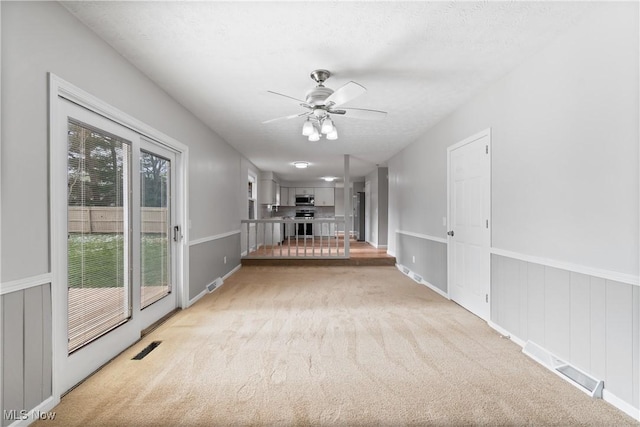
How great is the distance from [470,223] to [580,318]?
5.20ft

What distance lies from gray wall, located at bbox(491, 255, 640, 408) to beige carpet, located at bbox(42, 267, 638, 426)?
0.61 feet

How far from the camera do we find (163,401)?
1876mm

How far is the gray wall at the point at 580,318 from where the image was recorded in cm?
177

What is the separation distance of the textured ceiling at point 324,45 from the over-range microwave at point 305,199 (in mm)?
8025

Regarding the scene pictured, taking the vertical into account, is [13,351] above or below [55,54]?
below

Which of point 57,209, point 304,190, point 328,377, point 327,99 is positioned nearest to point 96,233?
point 57,209

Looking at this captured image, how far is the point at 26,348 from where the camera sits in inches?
64.9

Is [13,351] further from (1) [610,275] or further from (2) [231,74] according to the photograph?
(1) [610,275]

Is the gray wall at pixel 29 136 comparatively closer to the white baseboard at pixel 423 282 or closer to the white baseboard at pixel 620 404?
the white baseboard at pixel 620 404

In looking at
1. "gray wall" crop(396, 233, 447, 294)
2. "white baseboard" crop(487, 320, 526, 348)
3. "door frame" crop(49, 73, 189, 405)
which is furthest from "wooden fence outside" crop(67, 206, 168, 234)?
"gray wall" crop(396, 233, 447, 294)

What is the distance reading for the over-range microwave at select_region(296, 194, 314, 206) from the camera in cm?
1180

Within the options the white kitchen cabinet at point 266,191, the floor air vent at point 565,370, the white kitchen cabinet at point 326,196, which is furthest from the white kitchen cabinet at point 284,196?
the floor air vent at point 565,370

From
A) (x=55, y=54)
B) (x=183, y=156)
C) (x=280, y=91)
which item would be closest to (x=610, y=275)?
(x=280, y=91)

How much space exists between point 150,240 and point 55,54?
1791mm
